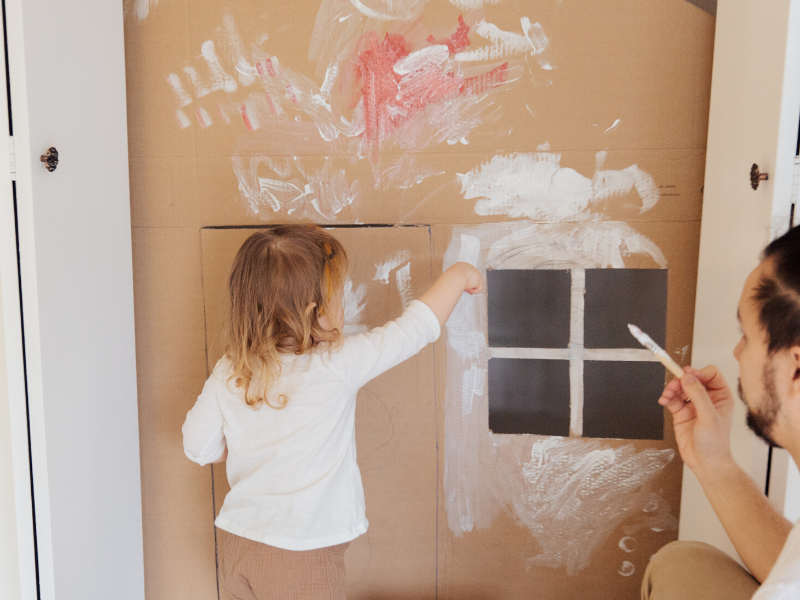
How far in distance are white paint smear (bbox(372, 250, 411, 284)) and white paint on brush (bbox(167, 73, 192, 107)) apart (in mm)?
551

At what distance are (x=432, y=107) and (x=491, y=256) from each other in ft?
1.10

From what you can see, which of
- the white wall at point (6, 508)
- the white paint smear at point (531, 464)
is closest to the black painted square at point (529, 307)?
the white paint smear at point (531, 464)

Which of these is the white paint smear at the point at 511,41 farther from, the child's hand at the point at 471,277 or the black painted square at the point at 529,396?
the black painted square at the point at 529,396

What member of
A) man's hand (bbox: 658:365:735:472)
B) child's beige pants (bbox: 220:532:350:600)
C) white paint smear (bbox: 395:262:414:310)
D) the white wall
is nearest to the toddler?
child's beige pants (bbox: 220:532:350:600)

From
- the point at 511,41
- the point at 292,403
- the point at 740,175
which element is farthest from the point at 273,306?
the point at 740,175

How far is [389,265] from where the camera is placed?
123 centimetres

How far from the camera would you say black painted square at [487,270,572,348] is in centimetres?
121

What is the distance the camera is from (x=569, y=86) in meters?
1.16

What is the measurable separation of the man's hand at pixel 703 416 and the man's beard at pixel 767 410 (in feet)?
0.26

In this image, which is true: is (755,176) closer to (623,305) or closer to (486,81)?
(623,305)

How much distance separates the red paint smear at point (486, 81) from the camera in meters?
1.17

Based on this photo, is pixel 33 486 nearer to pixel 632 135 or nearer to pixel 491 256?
pixel 491 256

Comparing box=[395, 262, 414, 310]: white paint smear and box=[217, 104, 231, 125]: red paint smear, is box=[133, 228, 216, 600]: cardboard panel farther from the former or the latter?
box=[395, 262, 414, 310]: white paint smear

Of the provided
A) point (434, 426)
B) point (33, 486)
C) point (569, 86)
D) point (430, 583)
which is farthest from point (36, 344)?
point (569, 86)
